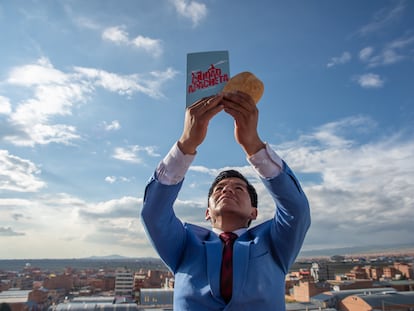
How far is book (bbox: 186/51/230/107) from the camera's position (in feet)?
4.35

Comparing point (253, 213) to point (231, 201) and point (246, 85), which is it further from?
point (246, 85)

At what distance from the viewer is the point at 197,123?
119cm

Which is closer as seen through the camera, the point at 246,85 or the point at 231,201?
the point at 246,85

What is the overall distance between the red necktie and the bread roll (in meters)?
0.62

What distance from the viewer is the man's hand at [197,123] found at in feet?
3.90

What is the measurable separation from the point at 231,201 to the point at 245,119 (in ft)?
1.47

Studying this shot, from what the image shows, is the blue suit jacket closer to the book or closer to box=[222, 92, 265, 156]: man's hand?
box=[222, 92, 265, 156]: man's hand

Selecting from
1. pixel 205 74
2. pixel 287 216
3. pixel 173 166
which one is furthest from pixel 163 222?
pixel 205 74

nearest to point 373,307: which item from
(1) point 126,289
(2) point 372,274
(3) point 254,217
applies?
(3) point 254,217

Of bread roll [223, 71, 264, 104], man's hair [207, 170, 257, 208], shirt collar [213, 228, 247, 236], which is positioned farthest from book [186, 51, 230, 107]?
shirt collar [213, 228, 247, 236]

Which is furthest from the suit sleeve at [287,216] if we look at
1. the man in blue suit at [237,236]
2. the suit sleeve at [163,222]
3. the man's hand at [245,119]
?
the suit sleeve at [163,222]

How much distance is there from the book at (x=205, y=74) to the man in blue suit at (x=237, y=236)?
9 centimetres

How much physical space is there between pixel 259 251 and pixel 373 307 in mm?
15357

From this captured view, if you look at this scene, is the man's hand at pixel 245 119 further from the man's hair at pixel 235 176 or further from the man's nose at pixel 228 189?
the man's hair at pixel 235 176
